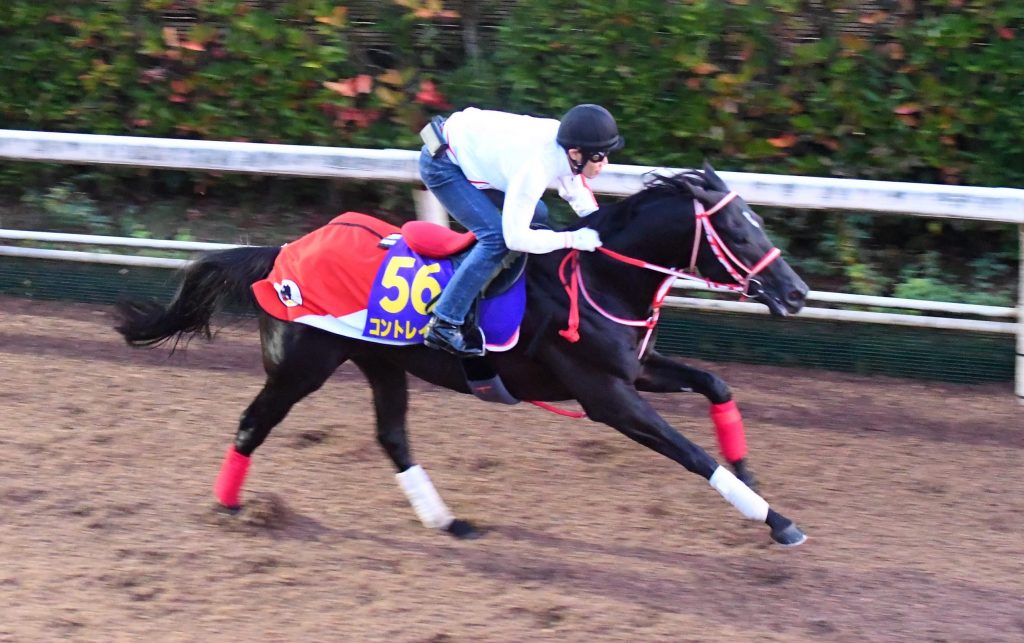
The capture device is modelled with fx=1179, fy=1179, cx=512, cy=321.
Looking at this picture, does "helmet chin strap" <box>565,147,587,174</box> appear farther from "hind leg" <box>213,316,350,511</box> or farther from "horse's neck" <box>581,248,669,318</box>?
"hind leg" <box>213,316,350,511</box>

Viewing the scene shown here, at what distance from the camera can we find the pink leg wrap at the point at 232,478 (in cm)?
493

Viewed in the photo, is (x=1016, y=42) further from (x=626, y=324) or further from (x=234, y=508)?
(x=234, y=508)

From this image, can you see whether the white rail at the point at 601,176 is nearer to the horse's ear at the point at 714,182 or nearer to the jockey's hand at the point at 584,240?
the horse's ear at the point at 714,182

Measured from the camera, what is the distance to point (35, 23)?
7566mm

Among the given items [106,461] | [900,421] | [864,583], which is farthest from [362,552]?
[900,421]

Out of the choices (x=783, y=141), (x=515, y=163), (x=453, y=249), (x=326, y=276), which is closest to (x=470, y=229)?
(x=453, y=249)

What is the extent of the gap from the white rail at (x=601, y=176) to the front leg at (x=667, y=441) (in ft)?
5.89

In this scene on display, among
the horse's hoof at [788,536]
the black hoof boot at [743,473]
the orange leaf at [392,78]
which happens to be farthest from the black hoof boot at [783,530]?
the orange leaf at [392,78]

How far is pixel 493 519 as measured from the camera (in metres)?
4.96

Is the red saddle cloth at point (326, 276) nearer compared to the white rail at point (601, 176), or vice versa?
the red saddle cloth at point (326, 276)

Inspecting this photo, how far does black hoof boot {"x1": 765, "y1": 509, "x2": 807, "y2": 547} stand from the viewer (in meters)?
4.50

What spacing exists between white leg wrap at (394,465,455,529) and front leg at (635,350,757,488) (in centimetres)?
95

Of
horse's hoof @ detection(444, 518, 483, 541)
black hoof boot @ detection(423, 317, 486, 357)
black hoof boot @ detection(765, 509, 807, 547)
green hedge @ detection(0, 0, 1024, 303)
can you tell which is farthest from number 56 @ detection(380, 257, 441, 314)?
green hedge @ detection(0, 0, 1024, 303)

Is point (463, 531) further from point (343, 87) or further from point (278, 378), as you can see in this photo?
point (343, 87)
